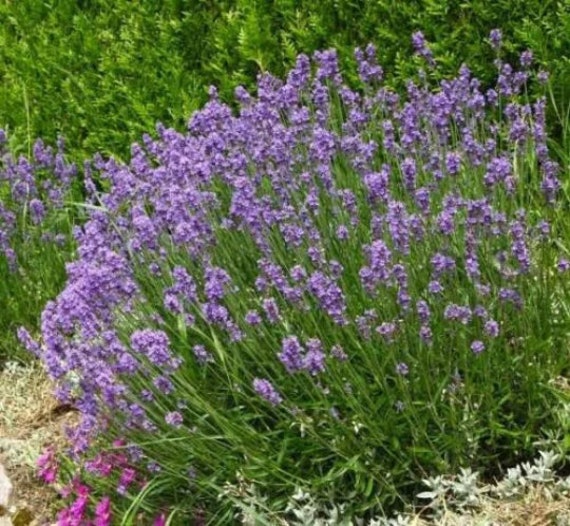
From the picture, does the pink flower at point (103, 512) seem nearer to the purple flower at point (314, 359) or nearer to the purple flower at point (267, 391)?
the purple flower at point (267, 391)

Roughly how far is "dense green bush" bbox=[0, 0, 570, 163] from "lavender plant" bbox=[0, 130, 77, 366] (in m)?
0.66

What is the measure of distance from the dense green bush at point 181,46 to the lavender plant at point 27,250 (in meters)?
0.66

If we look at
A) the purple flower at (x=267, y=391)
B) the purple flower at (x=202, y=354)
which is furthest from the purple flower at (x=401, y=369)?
the purple flower at (x=202, y=354)

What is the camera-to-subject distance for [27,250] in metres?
5.30

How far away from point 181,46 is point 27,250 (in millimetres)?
1404

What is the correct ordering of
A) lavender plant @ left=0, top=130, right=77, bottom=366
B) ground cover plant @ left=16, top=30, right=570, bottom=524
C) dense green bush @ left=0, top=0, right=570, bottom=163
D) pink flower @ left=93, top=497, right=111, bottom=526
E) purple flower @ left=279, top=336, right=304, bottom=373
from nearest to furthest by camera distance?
purple flower @ left=279, top=336, right=304, bottom=373
ground cover plant @ left=16, top=30, right=570, bottom=524
pink flower @ left=93, top=497, right=111, bottom=526
dense green bush @ left=0, top=0, right=570, bottom=163
lavender plant @ left=0, top=130, right=77, bottom=366

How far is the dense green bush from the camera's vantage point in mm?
4793

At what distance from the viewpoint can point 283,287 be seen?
3217mm

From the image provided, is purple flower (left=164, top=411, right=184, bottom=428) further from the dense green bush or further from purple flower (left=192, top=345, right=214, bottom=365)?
the dense green bush

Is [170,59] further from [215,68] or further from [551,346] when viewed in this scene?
[551,346]

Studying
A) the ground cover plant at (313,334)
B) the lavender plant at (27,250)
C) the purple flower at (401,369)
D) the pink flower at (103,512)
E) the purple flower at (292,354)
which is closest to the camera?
the purple flower at (292,354)

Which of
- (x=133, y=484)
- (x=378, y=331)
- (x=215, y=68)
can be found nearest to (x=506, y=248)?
(x=378, y=331)

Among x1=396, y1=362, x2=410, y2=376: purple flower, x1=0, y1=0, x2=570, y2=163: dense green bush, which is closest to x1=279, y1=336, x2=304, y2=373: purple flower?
x1=396, y1=362, x2=410, y2=376: purple flower

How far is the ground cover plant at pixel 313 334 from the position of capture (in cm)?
326
